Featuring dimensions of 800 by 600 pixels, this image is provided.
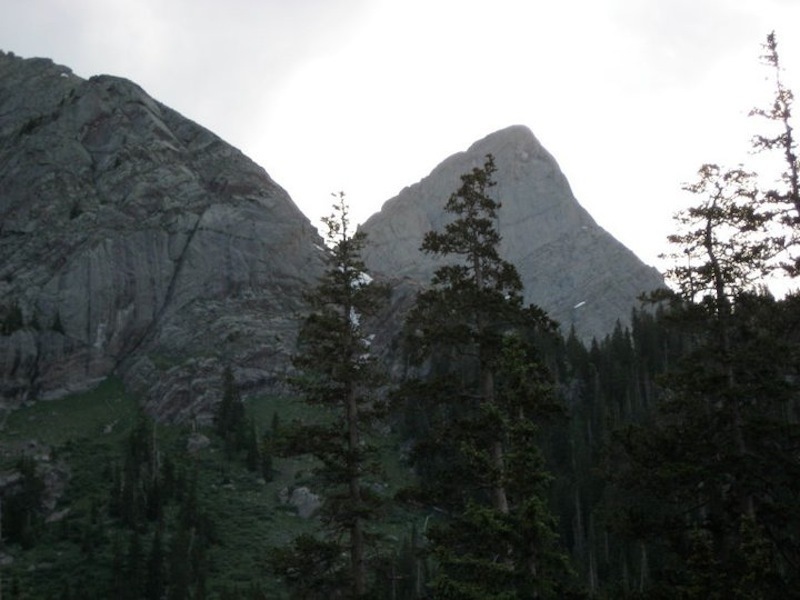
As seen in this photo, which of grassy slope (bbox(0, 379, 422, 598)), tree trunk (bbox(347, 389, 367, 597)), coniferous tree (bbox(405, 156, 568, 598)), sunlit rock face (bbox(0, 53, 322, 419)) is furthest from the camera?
sunlit rock face (bbox(0, 53, 322, 419))

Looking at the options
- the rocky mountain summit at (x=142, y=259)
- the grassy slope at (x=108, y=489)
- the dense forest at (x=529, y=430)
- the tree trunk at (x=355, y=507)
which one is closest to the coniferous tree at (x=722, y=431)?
the dense forest at (x=529, y=430)

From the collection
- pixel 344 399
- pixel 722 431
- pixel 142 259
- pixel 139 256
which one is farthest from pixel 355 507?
pixel 139 256

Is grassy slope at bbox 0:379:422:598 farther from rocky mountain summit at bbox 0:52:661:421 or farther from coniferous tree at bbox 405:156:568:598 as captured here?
coniferous tree at bbox 405:156:568:598

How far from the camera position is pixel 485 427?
2067 centimetres

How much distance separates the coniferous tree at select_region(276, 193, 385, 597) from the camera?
23750 mm

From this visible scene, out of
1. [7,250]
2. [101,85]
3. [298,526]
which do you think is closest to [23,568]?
[298,526]

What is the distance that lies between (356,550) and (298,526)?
5921cm

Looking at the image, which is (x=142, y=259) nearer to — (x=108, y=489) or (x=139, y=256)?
(x=139, y=256)

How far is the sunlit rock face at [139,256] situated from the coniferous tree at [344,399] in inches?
3370

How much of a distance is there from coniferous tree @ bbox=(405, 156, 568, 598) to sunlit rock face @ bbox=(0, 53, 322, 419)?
3549 inches

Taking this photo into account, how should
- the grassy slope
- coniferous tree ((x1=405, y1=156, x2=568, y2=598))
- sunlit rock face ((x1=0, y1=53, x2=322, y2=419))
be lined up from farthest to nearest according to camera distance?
sunlit rock face ((x1=0, y1=53, x2=322, y2=419)), the grassy slope, coniferous tree ((x1=405, y1=156, x2=568, y2=598))

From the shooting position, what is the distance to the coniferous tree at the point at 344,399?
23750mm

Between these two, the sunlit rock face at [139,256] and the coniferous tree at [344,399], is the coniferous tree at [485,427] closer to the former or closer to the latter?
the coniferous tree at [344,399]

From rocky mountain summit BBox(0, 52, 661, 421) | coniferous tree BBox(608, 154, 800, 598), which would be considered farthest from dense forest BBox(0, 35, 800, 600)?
rocky mountain summit BBox(0, 52, 661, 421)
